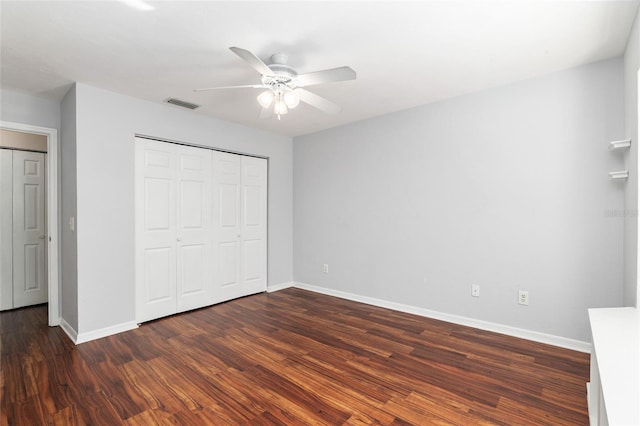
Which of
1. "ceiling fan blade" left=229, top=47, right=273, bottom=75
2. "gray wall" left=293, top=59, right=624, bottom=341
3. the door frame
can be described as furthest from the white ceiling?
the door frame

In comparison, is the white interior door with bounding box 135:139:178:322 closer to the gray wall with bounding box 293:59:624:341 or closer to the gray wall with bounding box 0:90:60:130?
the gray wall with bounding box 0:90:60:130

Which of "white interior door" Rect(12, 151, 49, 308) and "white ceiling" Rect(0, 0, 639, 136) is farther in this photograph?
"white interior door" Rect(12, 151, 49, 308)

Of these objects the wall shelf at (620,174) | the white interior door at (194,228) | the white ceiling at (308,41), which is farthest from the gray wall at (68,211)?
the wall shelf at (620,174)

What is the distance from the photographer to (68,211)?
10.2 feet

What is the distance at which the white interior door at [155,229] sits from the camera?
3.41m

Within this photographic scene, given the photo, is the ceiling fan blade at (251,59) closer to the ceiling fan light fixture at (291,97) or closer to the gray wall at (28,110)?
the ceiling fan light fixture at (291,97)

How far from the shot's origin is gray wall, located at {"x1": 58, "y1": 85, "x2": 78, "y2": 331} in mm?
2955

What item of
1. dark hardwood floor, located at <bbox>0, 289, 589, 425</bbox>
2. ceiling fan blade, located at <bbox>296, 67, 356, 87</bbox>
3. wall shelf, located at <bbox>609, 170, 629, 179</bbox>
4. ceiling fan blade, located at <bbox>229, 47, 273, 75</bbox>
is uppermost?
ceiling fan blade, located at <bbox>229, 47, 273, 75</bbox>

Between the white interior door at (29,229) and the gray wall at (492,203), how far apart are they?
3.83 meters

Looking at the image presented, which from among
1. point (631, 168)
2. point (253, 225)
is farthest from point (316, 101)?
point (253, 225)

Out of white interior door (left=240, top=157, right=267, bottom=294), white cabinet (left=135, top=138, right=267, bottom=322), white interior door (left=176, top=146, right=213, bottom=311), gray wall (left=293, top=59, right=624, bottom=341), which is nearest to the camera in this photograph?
gray wall (left=293, top=59, right=624, bottom=341)

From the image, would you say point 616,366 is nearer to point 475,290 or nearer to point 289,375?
point 289,375

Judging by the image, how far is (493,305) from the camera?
3.10m

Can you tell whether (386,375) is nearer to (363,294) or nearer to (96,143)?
(363,294)
